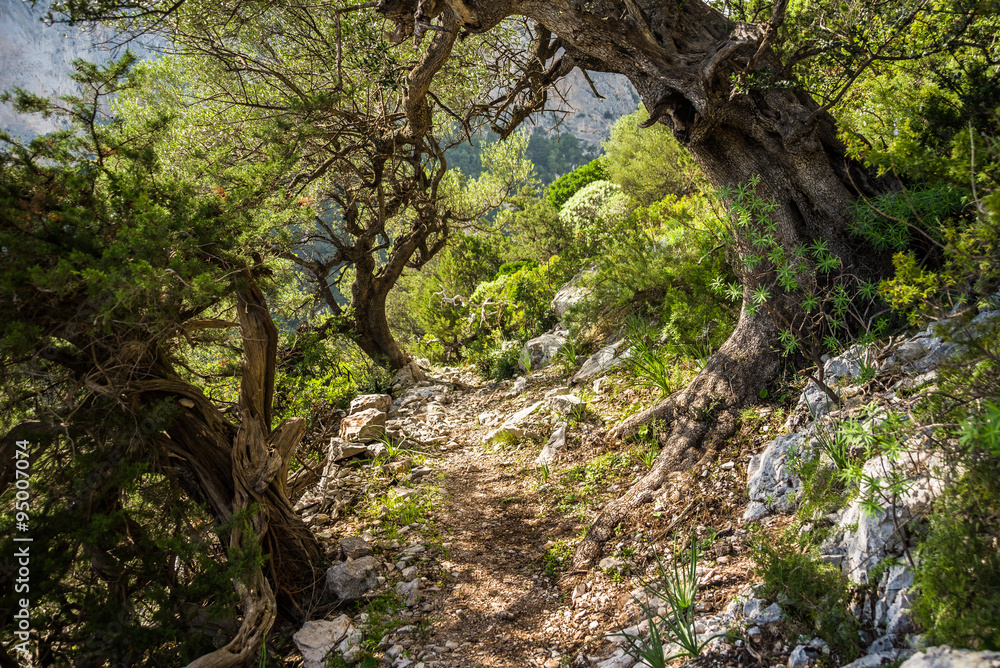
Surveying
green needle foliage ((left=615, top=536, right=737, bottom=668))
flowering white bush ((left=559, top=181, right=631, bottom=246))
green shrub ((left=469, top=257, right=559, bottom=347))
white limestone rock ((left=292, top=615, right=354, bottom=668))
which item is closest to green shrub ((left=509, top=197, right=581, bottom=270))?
flowering white bush ((left=559, top=181, right=631, bottom=246))

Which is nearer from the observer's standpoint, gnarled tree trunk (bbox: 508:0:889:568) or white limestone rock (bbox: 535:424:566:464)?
gnarled tree trunk (bbox: 508:0:889:568)

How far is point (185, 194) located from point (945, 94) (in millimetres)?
4500

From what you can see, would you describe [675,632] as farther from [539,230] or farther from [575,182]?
[575,182]

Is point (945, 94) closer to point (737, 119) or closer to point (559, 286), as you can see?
point (737, 119)

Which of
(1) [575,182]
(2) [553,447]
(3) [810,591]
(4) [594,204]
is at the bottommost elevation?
(3) [810,591]

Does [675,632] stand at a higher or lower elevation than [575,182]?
lower

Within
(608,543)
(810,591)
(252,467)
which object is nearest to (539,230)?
(608,543)

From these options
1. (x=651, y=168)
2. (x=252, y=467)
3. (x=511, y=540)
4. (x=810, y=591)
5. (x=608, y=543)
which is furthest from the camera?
(x=651, y=168)

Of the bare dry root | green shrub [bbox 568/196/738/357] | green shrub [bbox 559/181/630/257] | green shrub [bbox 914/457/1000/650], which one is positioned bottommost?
green shrub [bbox 914/457/1000/650]

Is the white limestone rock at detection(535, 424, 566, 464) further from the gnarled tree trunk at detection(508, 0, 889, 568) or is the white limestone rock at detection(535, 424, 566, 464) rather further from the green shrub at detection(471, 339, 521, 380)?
the green shrub at detection(471, 339, 521, 380)

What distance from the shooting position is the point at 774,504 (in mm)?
2912

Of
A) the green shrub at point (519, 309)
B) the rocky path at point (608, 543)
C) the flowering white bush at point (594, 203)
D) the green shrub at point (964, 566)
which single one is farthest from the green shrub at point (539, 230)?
the green shrub at point (964, 566)

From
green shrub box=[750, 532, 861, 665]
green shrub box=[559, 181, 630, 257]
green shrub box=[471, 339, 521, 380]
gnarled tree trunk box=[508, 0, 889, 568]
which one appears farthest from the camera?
green shrub box=[559, 181, 630, 257]

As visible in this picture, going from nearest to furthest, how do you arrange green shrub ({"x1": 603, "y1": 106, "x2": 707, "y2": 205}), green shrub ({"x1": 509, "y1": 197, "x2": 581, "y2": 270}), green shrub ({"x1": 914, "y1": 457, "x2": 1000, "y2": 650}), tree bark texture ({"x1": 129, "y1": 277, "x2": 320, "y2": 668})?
green shrub ({"x1": 914, "y1": 457, "x2": 1000, "y2": 650})
tree bark texture ({"x1": 129, "y1": 277, "x2": 320, "y2": 668})
green shrub ({"x1": 603, "y1": 106, "x2": 707, "y2": 205})
green shrub ({"x1": 509, "y1": 197, "x2": 581, "y2": 270})
